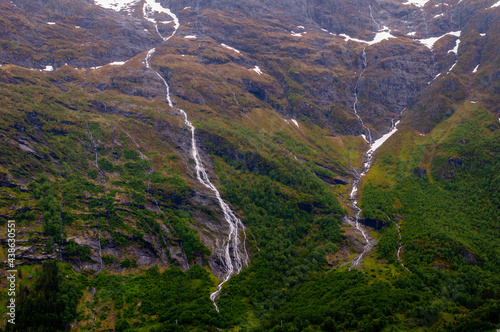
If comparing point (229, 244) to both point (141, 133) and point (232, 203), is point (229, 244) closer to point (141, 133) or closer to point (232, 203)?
point (232, 203)

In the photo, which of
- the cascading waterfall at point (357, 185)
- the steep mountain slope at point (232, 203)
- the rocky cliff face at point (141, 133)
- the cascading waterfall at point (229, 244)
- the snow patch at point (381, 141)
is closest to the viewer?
the steep mountain slope at point (232, 203)

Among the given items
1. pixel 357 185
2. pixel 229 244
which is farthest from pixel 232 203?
pixel 357 185

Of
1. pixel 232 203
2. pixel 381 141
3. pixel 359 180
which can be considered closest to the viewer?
pixel 232 203

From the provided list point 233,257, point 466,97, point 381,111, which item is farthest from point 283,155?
point 466,97

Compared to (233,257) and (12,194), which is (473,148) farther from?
(12,194)

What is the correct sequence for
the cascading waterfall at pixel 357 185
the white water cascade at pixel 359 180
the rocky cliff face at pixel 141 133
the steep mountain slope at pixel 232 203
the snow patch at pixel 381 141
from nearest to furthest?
the steep mountain slope at pixel 232 203
the rocky cliff face at pixel 141 133
the cascading waterfall at pixel 357 185
the white water cascade at pixel 359 180
the snow patch at pixel 381 141

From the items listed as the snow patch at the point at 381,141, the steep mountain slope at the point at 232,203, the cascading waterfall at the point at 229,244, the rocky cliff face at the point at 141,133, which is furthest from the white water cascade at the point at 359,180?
the cascading waterfall at the point at 229,244

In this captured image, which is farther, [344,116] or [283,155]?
[344,116]

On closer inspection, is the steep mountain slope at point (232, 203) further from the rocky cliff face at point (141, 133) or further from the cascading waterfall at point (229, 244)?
the rocky cliff face at point (141, 133)

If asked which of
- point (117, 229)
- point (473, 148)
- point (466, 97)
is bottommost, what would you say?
point (117, 229)
